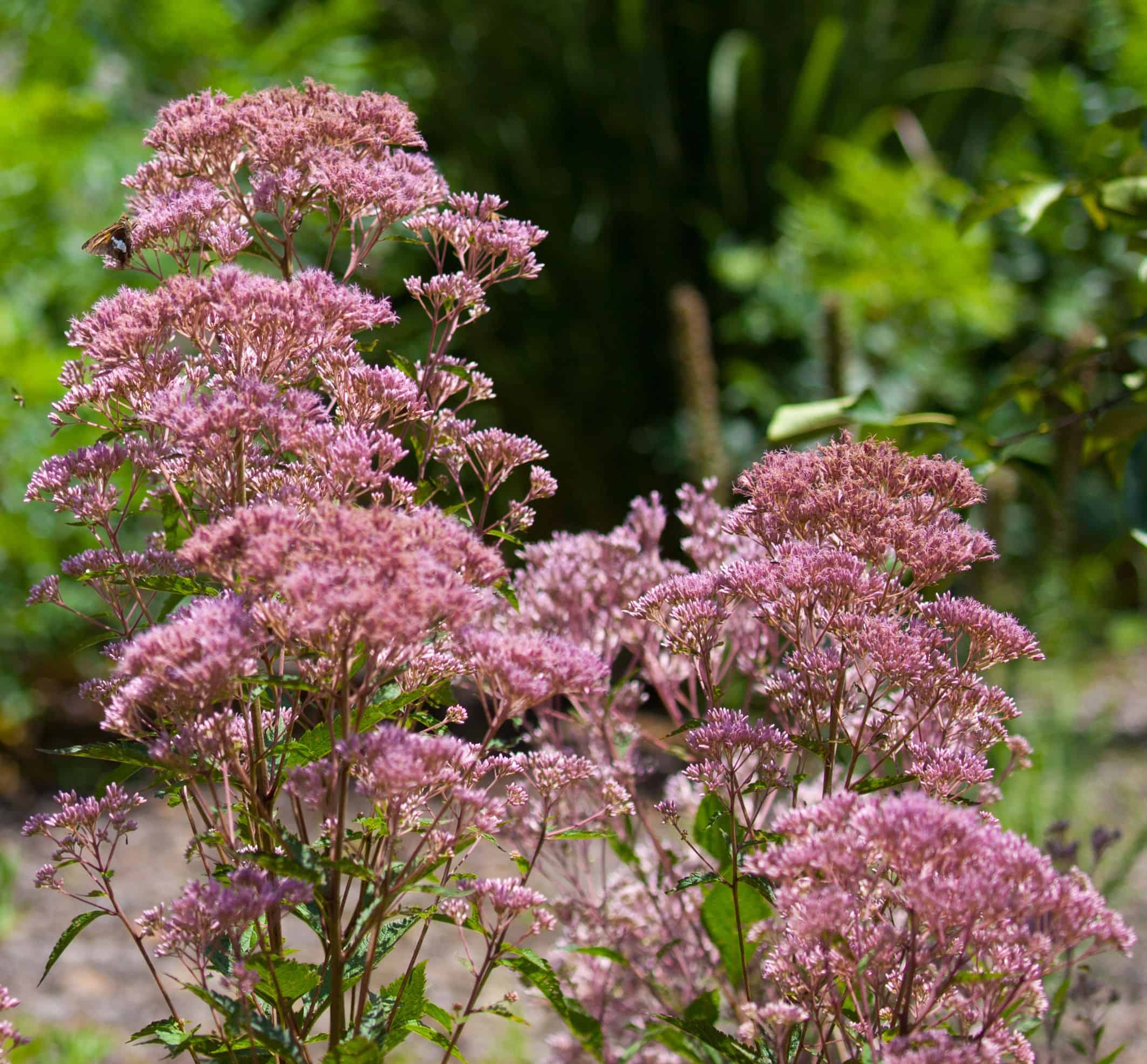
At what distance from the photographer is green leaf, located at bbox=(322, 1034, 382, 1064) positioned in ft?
2.26

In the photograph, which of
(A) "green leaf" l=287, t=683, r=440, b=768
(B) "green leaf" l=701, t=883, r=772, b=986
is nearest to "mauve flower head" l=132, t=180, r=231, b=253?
(A) "green leaf" l=287, t=683, r=440, b=768

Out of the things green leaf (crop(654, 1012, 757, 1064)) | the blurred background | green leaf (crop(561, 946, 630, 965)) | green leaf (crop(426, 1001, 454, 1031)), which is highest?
the blurred background

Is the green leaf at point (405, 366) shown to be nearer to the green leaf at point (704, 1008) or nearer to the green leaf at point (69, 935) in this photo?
the green leaf at point (69, 935)

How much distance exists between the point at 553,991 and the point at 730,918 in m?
0.28

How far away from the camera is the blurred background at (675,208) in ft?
14.4

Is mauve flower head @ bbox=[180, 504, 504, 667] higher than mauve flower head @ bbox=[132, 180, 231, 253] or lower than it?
Answer: lower

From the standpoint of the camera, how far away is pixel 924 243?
4449mm

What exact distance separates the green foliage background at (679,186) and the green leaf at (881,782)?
11.7 feet

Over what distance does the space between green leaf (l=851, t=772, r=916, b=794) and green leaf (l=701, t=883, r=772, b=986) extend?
23 centimetres

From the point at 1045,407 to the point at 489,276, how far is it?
85 cm

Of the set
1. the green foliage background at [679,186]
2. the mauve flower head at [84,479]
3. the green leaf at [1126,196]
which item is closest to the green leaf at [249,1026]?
the mauve flower head at [84,479]

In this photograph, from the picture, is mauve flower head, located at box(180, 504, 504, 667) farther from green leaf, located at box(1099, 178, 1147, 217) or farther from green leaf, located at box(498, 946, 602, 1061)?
green leaf, located at box(1099, 178, 1147, 217)

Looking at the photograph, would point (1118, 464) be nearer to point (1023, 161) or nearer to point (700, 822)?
point (700, 822)

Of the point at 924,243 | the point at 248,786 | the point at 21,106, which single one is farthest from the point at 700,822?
the point at 21,106
